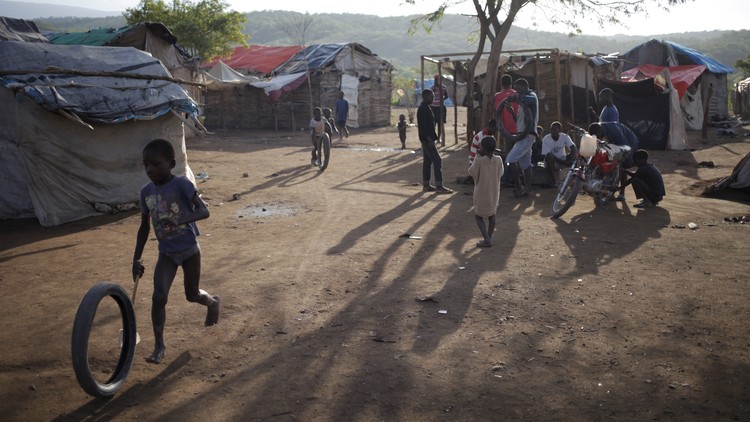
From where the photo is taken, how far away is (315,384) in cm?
379

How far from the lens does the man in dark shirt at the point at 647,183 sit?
9133 millimetres

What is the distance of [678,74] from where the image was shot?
21219 millimetres

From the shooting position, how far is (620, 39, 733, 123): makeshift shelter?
2425 centimetres

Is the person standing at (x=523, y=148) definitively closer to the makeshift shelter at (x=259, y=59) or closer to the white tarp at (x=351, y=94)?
the white tarp at (x=351, y=94)

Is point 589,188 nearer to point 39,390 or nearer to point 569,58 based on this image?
point 39,390

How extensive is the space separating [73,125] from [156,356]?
6415 mm

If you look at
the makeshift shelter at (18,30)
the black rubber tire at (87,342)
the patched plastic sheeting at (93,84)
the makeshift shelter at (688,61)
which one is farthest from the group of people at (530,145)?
the makeshift shelter at (688,61)

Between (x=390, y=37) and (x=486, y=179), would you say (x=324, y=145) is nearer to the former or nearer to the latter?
(x=486, y=179)

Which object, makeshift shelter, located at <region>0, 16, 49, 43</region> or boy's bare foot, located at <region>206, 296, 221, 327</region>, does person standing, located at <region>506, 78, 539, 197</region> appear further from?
makeshift shelter, located at <region>0, 16, 49, 43</region>

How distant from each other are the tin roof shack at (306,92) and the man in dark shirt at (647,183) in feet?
60.3

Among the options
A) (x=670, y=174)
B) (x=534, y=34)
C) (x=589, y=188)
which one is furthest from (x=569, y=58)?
(x=534, y=34)

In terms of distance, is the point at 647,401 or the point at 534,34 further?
the point at 534,34

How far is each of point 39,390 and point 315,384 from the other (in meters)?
1.67

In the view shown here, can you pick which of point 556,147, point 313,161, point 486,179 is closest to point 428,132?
point 556,147
